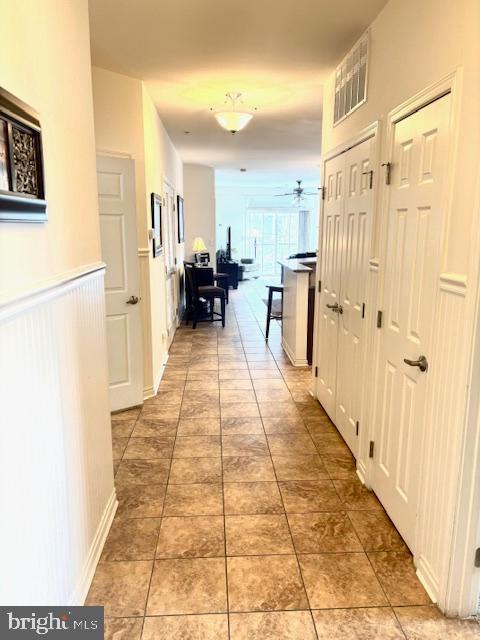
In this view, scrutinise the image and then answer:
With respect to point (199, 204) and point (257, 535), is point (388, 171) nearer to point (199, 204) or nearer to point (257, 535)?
point (257, 535)

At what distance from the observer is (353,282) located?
293 cm

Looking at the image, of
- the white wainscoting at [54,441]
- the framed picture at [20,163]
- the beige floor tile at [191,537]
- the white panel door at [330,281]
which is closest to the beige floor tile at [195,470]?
the beige floor tile at [191,537]

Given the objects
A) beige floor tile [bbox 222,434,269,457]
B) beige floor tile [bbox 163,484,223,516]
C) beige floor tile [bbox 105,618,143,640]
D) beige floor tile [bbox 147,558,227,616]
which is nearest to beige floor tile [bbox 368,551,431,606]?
beige floor tile [bbox 147,558,227,616]

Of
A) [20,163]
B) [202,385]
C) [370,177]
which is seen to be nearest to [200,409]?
[202,385]

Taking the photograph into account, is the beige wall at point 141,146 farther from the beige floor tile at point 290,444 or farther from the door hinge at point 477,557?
the door hinge at point 477,557

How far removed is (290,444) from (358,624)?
1501mm

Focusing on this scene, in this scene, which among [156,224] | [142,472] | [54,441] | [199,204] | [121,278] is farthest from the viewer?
[199,204]

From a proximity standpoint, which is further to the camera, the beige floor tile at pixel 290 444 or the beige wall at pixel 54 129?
the beige floor tile at pixel 290 444

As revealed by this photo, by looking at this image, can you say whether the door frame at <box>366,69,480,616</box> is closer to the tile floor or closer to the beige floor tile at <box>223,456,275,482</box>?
the tile floor

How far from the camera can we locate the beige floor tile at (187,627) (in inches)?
64.5

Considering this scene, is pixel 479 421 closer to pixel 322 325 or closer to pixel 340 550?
pixel 340 550

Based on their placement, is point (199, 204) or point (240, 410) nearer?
point (240, 410)

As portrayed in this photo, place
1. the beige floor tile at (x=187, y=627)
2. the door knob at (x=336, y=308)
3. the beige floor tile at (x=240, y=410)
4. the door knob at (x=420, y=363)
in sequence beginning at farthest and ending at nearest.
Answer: the beige floor tile at (x=240, y=410) < the door knob at (x=336, y=308) < the door knob at (x=420, y=363) < the beige floor tile at (x=187, y=627)

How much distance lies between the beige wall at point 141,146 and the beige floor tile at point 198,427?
0.68m
